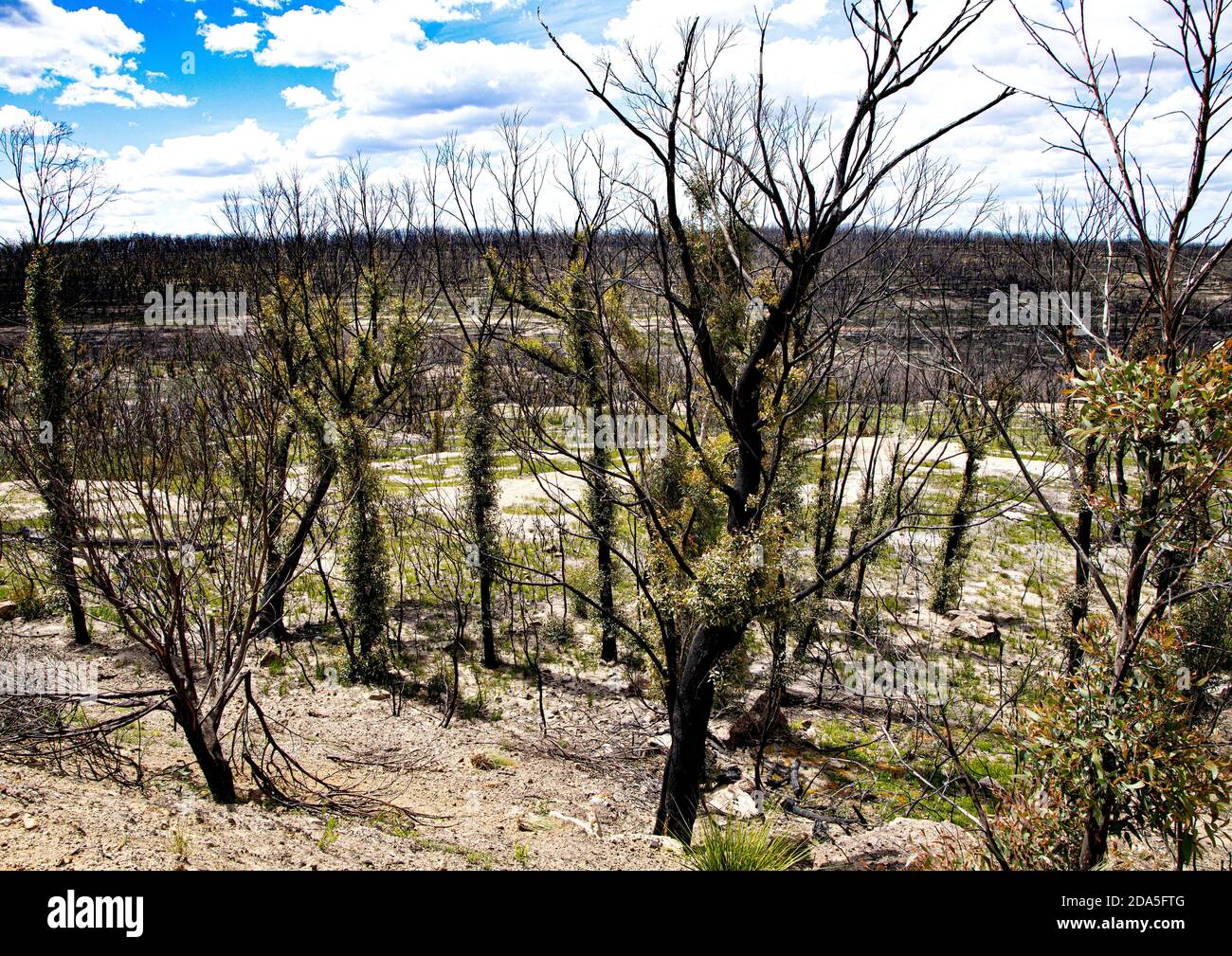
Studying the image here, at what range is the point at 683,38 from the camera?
7129 mm

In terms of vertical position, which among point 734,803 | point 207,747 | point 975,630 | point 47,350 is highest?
point 47,350

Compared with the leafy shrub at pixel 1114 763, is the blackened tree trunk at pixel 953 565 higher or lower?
lower

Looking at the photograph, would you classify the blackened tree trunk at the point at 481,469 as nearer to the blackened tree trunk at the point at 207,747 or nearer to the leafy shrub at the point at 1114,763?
the blackened tree trunk at the point at 207,747

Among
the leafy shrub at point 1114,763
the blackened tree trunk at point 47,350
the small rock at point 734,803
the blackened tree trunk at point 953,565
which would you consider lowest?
the small rock at point 734,803

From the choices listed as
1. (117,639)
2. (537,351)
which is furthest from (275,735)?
(537,351)

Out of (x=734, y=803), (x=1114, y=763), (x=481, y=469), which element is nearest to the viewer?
(x=1114, y=763)

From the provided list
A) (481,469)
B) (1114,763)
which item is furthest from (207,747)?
(481,469)

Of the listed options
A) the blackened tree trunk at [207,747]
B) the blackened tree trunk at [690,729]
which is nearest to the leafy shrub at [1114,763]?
the blackened tree trunk at [690,729]

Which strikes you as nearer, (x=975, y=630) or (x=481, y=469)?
(x=481, y=469)

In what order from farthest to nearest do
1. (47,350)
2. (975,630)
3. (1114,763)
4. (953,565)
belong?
1. (953,565)
2. (975,630)
3. (47,350)
4. (1114,763)

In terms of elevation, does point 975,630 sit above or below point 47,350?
below

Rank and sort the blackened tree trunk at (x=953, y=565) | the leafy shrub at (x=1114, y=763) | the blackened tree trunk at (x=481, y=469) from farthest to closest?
1. the blackened tree trunk at (x=953, y=565)
2. the blackened tree trunk at (x=481, y=469)
3. the leafy shrub at (x=1114, y=763)

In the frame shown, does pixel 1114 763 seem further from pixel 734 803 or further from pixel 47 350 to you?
pixel 47 350
